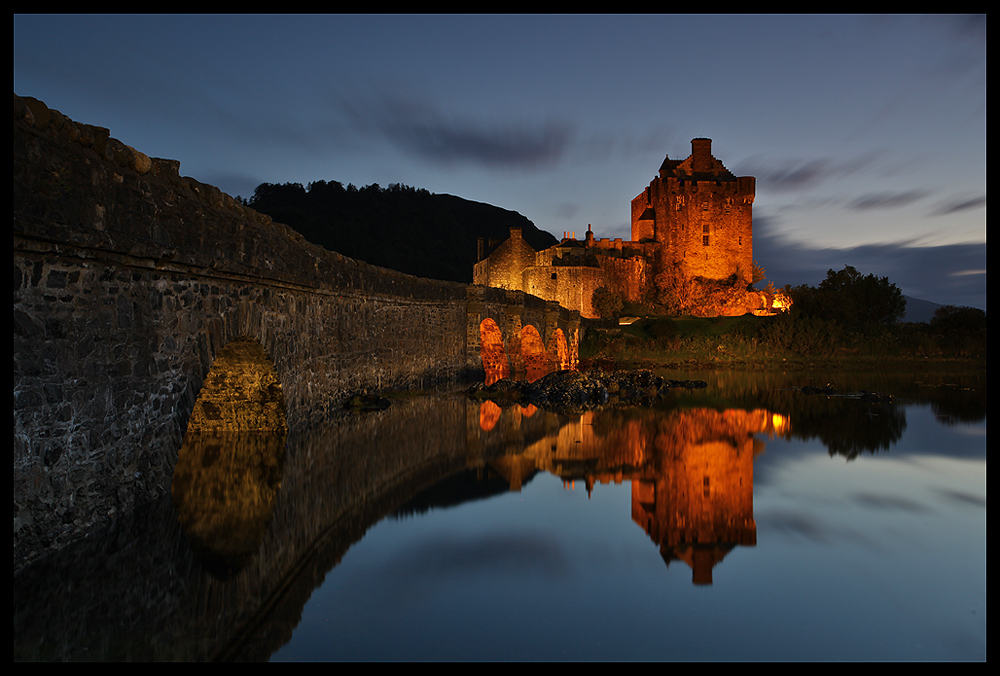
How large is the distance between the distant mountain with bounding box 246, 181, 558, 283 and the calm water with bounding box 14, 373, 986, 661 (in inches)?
2485

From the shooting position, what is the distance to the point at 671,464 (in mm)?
8367

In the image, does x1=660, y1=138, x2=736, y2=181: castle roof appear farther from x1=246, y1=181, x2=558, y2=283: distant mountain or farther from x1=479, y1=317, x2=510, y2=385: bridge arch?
x1=479, y1=317, x2=510, y2=385: bridge arch

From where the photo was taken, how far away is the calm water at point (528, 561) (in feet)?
11.2

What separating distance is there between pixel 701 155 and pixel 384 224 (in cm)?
4643

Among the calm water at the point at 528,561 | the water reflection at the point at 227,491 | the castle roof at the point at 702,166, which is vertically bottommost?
the calm water at the point at 528,561

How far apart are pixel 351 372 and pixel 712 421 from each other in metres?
7.70

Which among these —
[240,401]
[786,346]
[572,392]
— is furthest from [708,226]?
[240,401]

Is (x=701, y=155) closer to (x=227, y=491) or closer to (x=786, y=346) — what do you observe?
(x=786, y=346)

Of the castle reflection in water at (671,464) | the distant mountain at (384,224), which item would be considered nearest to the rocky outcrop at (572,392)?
the castle reflection in water at (671,464)

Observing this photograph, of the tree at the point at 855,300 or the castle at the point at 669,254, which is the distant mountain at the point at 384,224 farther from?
the tree at the point at 855,300

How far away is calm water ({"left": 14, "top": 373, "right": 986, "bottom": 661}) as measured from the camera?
3.41 metres

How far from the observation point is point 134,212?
4852 mm

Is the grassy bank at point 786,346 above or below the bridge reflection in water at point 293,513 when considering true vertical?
above

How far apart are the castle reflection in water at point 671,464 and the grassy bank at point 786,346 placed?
2192 centimetres
